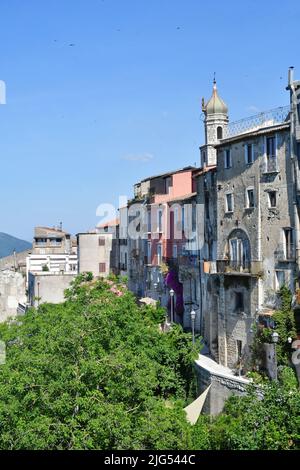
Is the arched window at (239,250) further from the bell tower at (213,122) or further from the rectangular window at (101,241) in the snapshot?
the rectangular window at (101,241)

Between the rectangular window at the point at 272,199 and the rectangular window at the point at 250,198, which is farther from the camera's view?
the rectangular window at the point at 250,198

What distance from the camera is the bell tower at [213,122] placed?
177ft

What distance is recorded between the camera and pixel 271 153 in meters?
40.8

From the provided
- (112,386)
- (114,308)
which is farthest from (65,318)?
(112,386)

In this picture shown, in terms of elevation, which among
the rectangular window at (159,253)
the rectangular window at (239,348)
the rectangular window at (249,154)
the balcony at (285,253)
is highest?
the rectangular window at (249,154)

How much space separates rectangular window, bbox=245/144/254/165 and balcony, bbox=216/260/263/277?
6412 millimetres

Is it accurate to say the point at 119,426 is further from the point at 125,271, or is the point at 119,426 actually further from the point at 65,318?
the point at 125,271

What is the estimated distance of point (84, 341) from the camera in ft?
103

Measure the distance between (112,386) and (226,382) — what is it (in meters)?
11.5

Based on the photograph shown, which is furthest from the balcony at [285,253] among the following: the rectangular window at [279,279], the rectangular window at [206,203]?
the rectangular window at [206,203]

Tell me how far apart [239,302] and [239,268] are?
2.26m

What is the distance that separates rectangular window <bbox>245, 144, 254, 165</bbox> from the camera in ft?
139

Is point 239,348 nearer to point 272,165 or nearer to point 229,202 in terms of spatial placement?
point 229,202

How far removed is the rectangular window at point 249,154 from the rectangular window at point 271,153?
1432 mm
